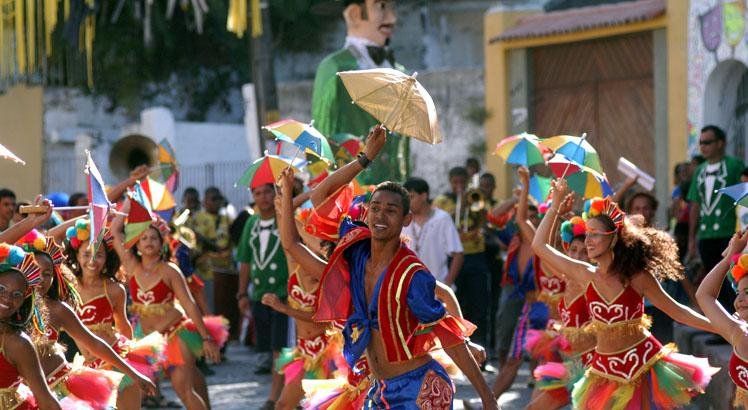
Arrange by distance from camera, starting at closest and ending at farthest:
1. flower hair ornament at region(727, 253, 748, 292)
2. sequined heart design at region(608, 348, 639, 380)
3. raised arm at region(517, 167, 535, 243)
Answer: flower hair ornament at region(727, 253, 748, 292) → sequined heart design at region(608, 348, 639, 380) → raised arm at region(517, 167, 535, 243)

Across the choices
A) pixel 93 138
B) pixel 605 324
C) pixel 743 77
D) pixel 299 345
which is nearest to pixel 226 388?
pixel 299 345

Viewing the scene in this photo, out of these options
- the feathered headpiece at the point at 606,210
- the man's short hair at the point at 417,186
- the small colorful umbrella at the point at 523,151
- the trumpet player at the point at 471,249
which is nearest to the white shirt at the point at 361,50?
the man's short hair at the point at 417,186

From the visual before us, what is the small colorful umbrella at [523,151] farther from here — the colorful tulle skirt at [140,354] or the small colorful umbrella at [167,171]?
the small colorful umbrella at [167,171]

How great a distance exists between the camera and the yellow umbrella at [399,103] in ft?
24.7

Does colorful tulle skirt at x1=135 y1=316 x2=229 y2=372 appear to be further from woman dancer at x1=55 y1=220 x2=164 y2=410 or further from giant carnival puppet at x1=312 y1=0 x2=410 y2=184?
giant carnival puppet at x1=312 y1=0 x2=410 y2=184

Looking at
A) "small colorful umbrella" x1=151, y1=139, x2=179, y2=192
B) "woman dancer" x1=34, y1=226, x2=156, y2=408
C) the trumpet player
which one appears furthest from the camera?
the trumpet player

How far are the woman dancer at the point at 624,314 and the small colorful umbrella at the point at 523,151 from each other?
4.94 feet

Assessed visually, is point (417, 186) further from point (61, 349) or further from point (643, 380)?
point (61, 349)

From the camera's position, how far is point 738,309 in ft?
25.5

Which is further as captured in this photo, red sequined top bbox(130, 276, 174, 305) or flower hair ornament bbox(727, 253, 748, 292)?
red sequined top bbox(130, 276, 174, 305)

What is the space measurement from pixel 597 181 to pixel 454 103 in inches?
536

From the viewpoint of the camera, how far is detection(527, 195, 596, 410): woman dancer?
9430 mm

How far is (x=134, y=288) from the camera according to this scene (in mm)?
11797

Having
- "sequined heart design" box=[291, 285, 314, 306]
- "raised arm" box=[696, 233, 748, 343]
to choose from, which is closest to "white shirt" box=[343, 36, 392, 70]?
"sequined heart design" box=[291, 285, 314, 306]
